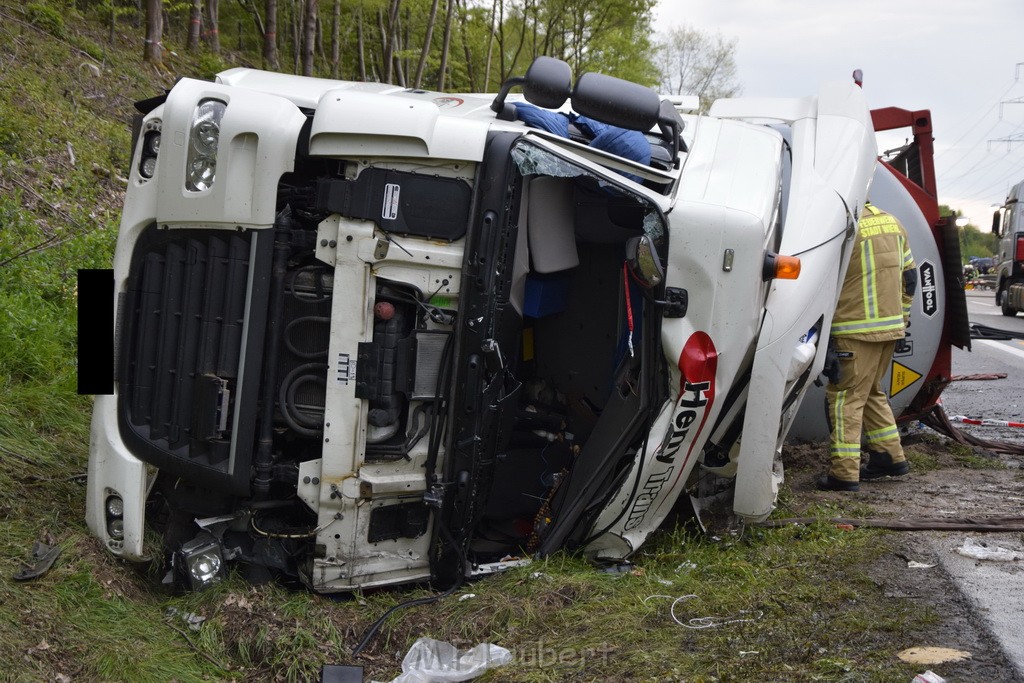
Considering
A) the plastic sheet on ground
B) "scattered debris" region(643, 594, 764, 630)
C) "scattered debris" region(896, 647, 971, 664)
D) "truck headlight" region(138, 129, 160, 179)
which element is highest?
"truck headlight" region(138, 129, 160, 179)

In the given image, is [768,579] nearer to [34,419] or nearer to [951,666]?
[951,666]

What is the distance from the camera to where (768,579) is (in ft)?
11.6

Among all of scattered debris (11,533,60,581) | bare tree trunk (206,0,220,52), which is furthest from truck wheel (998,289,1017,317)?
scattered debris (11,533,60,581)

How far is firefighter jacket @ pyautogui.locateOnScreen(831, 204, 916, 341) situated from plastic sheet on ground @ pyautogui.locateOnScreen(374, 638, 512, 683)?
9.13 feet

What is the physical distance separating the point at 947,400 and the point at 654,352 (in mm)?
5510

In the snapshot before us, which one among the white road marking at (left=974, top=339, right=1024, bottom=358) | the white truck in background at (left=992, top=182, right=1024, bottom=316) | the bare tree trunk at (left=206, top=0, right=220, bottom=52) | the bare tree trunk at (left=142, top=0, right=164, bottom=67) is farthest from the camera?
the bare tree trunk at (left=206, top=0, right=220, bottom=52)

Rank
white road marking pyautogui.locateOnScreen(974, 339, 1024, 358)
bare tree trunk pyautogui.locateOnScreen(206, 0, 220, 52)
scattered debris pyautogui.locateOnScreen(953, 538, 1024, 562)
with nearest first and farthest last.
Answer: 1. scattered debris pyautogui.locateOnScreen(953, 538, 1024, 562)
2. white road marking pyautogui.locateOnScreen(974, 339, 1024, 358)
3. bare tree trunk pyautogui.locateOnScreen(206, 0, 220, 52)

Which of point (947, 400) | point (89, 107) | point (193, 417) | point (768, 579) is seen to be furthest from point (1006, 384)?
point (89, 107)

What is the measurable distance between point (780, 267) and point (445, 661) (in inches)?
69.0

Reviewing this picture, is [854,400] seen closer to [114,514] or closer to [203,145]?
[203,145]

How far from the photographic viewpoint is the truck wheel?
17.0 metres

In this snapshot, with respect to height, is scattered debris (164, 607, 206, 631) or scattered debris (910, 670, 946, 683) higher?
scattered debris (910, 670, 946, 683)

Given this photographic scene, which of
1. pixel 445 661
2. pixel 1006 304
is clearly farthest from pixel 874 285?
pixel 1006 304

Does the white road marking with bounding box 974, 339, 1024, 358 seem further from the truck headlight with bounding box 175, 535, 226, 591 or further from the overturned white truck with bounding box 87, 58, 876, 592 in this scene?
the truck headlight with bounding box 175, 535, 226, 591
